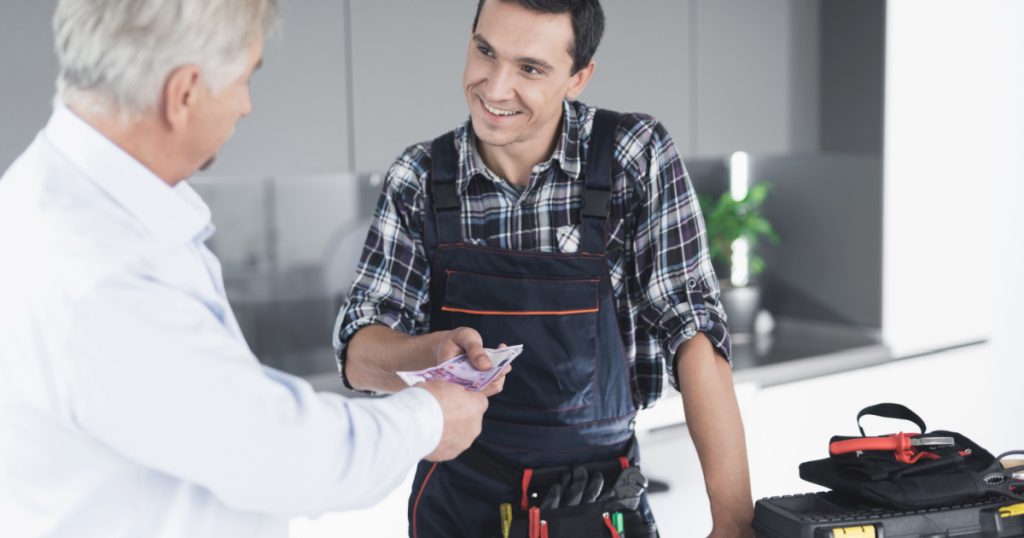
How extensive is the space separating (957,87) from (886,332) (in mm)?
882

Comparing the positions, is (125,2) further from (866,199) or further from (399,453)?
(866,199)

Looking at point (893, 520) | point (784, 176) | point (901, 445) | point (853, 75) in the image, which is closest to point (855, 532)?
point (893, 520)

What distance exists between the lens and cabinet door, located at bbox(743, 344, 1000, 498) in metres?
3.11

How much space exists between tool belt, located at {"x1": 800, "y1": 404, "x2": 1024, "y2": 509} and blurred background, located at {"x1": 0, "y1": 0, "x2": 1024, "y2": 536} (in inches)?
53.2

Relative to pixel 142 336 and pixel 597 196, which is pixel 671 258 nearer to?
pixel 597 196

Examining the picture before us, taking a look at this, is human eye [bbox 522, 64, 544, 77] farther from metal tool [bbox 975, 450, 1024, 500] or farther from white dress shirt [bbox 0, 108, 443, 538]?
metal tool [bbox 975, 450, 1024, 500]

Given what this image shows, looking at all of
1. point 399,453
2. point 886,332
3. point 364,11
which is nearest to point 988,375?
point 886,332

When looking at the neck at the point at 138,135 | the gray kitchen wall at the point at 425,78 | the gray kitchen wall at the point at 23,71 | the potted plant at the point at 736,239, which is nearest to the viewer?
the neck at the point at 138,135

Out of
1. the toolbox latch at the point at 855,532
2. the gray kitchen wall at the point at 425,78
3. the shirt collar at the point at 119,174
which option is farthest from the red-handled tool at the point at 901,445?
the gray kitchen wall at the point at 425,78

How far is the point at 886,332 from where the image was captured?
344 cm

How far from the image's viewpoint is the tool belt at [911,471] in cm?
128

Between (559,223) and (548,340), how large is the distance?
0.64 ft

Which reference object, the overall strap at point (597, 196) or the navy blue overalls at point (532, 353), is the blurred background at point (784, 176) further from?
the overall strap at point (597, 196)

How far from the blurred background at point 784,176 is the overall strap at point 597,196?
3.60ft
